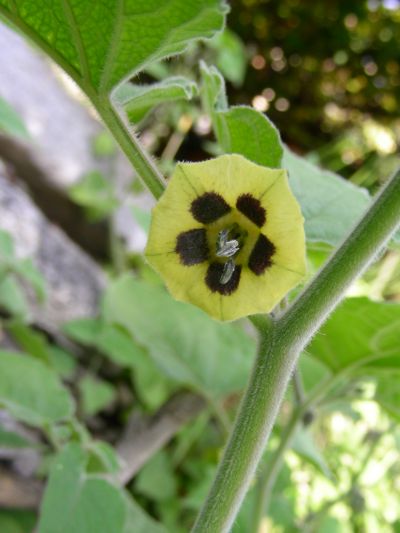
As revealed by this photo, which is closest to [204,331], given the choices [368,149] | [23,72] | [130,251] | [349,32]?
[130,251]

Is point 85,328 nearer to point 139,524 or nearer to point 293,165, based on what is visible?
point 139,524

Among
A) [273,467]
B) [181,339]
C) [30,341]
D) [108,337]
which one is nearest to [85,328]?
[108,337]

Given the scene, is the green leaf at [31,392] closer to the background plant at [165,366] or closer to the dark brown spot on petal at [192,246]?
the background plant at [165,366]

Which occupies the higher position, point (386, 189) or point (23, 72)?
point (386, 189)

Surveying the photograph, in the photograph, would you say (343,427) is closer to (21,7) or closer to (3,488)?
(3,488)

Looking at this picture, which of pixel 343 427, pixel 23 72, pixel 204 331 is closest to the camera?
pixel 204 331

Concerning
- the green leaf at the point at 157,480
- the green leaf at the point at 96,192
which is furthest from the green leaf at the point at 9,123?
the green leaf at the point at 96,192

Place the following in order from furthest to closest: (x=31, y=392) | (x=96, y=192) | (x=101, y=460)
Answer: (x=96, y=192) → (x=31, y=392) → (x=101, y=460)
